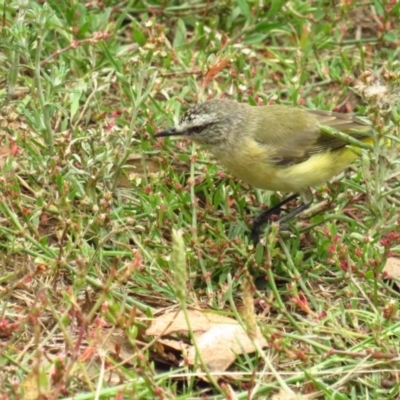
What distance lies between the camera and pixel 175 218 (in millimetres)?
5848

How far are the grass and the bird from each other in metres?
0.17

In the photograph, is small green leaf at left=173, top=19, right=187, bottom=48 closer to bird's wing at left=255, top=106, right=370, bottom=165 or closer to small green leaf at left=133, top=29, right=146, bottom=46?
small green leaf at left=133, top=29, right=146, bottom=46

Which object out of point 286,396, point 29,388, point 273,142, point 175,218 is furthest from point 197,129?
point 29,388

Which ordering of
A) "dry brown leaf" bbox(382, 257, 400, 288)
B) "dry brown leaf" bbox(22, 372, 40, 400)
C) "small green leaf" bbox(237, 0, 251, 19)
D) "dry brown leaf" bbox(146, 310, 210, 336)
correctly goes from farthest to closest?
"small green leaf" bbox(237, 0, 251, 19) → "dry brown leaf" bbox(382, 257, 400, 288) → "dry brown leaf" bbox(146, 310, 210, 336) → "dry brown leaf" bbox(22, 372, 40, 400)

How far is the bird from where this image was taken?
20.0 feet

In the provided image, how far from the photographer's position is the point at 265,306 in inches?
208

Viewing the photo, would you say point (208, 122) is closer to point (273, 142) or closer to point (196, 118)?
point (196, 118)

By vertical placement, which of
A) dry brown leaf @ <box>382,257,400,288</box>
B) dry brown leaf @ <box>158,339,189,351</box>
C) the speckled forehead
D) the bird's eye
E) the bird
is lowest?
dry brown leaf @ <box>382,257,400,288</box>

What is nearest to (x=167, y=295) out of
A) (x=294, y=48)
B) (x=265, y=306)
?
(x=265, y=306)

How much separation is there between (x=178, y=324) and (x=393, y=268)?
1.56 metres

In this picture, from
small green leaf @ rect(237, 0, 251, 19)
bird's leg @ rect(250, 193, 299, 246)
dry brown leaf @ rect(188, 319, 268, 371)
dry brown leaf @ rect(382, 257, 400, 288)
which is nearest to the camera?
dry brown leaf @ rect(188, 319, 268, 371)

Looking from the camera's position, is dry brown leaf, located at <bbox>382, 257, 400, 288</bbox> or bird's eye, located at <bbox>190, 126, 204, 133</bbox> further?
bird's eye, located at <bbox>190, 126, 204, 133</bbox>

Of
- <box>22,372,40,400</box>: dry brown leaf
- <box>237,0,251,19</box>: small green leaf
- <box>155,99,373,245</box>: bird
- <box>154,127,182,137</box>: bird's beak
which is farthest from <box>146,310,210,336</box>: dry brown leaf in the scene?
<box>237,0,251,19</box>: small green leaf

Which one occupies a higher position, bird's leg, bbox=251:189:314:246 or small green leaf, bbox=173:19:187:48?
small green leaf, bbox=173:19:187:48
